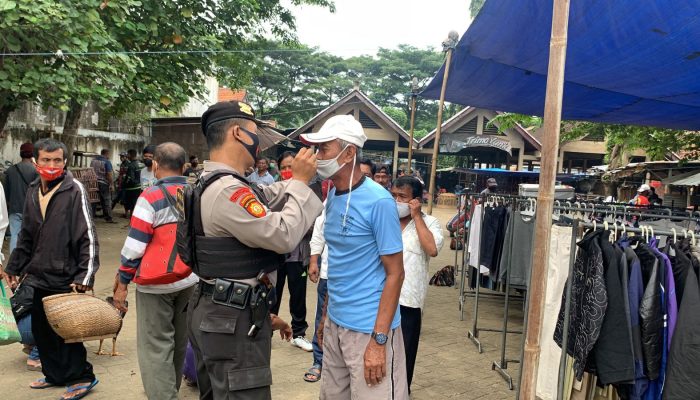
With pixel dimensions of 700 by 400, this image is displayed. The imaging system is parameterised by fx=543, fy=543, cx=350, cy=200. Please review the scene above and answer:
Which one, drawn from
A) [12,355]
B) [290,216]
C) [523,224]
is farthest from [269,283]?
[12,355]

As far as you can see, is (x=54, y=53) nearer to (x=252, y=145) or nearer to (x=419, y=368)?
(x=252, y=145)

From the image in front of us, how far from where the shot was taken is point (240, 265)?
241 cm

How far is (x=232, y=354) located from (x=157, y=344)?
1.47 metres

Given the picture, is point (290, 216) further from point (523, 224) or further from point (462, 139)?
point (462, 139)

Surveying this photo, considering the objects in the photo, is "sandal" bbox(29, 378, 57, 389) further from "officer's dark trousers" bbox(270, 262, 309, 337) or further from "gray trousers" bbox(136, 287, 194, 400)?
"officer's dark trousers" bbox(270, 262, 309, 337)

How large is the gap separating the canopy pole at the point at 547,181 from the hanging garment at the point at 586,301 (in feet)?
1.17

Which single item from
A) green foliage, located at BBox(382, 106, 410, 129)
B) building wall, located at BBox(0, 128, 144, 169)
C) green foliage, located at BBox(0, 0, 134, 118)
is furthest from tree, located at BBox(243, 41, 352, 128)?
green foliage, located at BBox(0, 0, 134, 118)

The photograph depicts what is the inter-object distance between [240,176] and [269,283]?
Answer: 515 mm

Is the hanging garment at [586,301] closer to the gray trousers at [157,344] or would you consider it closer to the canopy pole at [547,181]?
the canopy pole at [547,181]

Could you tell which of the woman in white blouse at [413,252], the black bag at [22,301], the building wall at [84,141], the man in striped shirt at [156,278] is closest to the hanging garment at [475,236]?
the woman in white blouse at [413,252]

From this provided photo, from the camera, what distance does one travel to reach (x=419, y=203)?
3.95 metres

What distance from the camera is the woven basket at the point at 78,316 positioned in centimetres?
377

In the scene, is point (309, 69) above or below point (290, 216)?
above

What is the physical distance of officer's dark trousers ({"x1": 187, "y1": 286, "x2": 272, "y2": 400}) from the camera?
2375 mm
